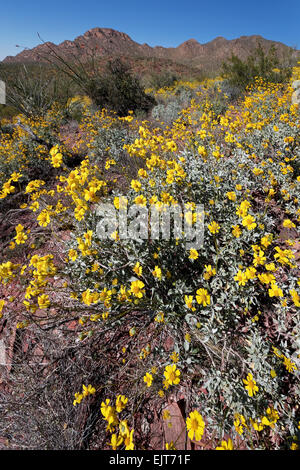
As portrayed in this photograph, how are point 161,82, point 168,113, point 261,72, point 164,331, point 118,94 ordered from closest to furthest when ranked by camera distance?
point 164,331 < point 168,113 < point 261,72 < point 118,94 < point 161,82

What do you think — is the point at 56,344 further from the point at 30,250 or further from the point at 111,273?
the point at 30,250

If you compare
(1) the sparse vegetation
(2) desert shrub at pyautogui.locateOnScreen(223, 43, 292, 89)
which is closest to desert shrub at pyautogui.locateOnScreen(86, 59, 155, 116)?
(2) desert shrub at pyautogui.locateOnScreen(223, 43, 292, 89)

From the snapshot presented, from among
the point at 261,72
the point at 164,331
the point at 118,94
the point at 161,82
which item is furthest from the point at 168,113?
the point at 161,82

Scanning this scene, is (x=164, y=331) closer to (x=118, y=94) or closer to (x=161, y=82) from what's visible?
(x=118, y=94)

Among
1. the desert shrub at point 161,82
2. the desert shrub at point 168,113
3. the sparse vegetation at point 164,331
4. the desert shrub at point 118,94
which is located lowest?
the sparse vegetation at point 164,331

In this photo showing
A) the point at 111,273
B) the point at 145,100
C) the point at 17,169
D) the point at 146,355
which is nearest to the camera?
the point at 146,355

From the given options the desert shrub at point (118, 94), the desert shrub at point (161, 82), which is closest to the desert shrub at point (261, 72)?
the desert shrub at point (118, 94)

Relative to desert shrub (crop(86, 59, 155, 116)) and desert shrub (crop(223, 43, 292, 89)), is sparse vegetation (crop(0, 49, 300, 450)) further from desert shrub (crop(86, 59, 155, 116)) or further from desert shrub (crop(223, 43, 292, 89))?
desert shrub (crop(86, 59, 155, 116))

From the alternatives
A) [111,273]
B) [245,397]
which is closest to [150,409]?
[245,397]

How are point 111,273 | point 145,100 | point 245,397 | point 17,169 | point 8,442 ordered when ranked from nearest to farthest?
point 245,397
point 8,442
point 111,273
point 17,169
point 145,100

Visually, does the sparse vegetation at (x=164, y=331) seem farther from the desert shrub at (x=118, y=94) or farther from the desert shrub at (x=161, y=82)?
the desert shrub at (x=161, y=82)

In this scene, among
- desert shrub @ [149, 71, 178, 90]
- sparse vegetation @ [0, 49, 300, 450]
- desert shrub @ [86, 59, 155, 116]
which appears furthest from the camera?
desert shrub @ [149, 71, 178, 90]

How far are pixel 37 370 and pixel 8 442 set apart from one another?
462 mm
